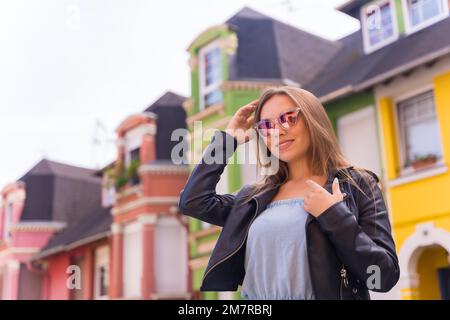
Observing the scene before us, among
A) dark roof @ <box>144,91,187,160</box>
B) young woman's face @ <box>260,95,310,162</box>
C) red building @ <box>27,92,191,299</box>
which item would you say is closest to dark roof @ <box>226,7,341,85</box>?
red building @ <box>27,92,191,299</box>

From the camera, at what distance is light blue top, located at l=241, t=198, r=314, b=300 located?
1.79m

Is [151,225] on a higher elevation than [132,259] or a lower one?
higher

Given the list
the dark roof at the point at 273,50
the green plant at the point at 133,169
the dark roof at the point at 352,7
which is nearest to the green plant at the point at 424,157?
the dark roof at the point at 352,7

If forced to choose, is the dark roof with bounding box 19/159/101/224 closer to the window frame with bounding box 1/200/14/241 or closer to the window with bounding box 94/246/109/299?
the window frame with bounding box 1/200/14/241

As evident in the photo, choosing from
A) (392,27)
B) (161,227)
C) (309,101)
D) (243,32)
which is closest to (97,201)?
(161,227)

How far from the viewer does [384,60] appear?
11.5 metres

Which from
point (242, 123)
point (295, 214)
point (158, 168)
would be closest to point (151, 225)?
point (158, 168)

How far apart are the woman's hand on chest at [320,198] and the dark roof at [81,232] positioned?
1758 centimetres

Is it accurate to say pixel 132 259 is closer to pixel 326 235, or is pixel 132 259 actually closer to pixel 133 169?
pixel 133 169

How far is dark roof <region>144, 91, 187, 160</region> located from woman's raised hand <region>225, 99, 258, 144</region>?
1613 centimetres

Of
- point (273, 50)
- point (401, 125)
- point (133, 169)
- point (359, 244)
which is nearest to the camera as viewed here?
point (359, 244)

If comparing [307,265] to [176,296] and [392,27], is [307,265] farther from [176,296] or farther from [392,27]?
[176,296]

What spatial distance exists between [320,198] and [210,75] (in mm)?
14062

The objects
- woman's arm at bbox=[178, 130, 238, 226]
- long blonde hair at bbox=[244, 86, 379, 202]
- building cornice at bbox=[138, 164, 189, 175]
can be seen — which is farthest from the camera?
building cornice at bbox=[138, 164, 189, 175]
